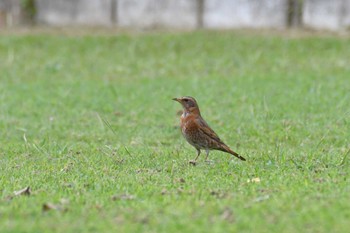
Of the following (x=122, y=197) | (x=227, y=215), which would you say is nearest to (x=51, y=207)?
(x=122, y=197)

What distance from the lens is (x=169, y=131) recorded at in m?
10.5

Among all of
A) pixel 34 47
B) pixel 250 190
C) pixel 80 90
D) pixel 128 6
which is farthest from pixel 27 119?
pixel 128 6

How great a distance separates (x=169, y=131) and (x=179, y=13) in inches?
370

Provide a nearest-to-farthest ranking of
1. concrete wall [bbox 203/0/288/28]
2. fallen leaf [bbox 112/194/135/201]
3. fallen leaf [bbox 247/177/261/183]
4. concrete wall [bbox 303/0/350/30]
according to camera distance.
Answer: fallen leaf [bbox 112/194/135/201]
fallen leaf [bbox 247/177/261/183]
concrete wall [bbox 303/0/350/30]
concrete wall [bbox 203/0/288/28]

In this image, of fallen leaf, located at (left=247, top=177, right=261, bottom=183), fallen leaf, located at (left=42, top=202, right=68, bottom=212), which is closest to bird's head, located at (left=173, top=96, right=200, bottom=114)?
fallen leaf, located at (left=247, top=177, right=261, bottom=183)

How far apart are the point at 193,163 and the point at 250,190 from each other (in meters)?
1.59

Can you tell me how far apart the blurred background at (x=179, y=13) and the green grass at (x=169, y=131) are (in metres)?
0.94

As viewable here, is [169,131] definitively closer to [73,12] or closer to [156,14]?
[156,14]

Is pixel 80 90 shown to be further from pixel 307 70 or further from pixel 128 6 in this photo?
pixel 128 6

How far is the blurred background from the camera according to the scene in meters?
18.8

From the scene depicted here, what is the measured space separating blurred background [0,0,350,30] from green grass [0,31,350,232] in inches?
37.1

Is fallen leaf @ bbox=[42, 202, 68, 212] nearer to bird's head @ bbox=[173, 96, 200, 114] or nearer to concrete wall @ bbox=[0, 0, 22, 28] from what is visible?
bird's head @ bbox=[173, 96, 200, 114]

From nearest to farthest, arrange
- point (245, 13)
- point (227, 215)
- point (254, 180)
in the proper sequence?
1. point (227, 215)
2. point (254, 180)
3. point (245, 13)

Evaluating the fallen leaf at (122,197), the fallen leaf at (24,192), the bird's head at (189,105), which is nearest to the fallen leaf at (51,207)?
the fallen leaf at (122,197)
